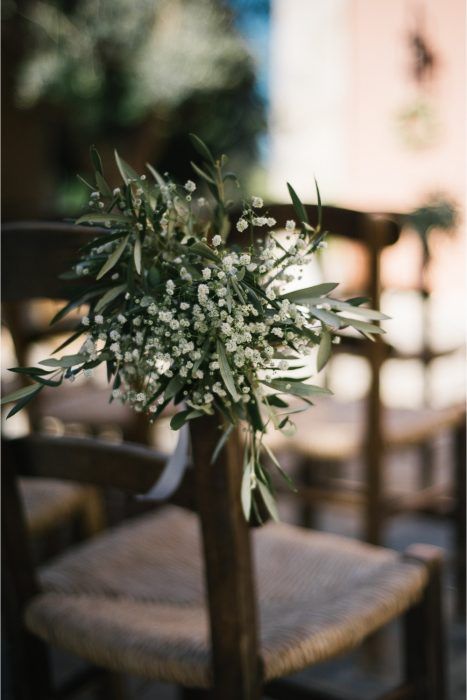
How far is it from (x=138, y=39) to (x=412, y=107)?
212 cm

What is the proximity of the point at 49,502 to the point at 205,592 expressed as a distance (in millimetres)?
428

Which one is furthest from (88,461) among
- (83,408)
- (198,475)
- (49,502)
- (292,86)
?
(292,86)

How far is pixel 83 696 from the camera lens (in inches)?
61.0

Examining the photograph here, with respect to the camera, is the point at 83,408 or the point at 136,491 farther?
the point at 83,408

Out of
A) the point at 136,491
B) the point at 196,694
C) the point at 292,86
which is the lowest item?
the point at 196,694

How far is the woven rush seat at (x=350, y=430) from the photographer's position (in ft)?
5.62

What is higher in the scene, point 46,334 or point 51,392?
point 46,334

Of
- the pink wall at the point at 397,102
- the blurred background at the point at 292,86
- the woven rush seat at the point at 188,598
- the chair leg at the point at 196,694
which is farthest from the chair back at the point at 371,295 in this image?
the pink wall at the point at 397,102

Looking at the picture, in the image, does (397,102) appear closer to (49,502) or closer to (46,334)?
(46,334)

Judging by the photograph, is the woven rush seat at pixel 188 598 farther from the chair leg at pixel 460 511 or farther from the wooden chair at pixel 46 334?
the chair leg at pixel 460 511

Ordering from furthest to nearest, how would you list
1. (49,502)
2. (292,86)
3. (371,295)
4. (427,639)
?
(292,86) < (371,295) < (49,502) < (427,639)

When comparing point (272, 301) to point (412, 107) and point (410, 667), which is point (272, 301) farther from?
point (412, 107)

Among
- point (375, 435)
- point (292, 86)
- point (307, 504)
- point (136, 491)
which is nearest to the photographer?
point (136, 491)

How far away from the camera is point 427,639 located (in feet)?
3.58
